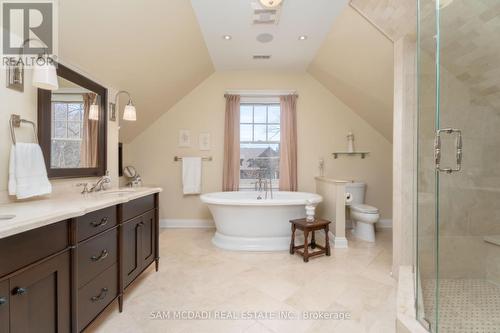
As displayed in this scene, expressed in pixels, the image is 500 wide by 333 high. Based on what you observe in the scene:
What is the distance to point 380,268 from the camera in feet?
8.07

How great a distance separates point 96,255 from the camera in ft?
4.79

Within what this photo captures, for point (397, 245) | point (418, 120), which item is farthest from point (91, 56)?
point (397, 245)

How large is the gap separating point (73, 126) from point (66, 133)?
0.32ft

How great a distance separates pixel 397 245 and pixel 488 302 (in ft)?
2.20

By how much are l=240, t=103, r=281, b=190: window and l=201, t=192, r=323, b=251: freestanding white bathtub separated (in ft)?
3.78

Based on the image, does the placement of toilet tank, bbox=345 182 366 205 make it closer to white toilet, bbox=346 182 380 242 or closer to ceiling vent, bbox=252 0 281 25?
white toilet, bbox=346 182 380 242

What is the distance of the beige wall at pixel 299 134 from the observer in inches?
157

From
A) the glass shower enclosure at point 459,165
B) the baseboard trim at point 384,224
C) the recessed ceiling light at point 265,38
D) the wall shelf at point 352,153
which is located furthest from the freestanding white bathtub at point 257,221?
the recessed ceiling light at point 265,38

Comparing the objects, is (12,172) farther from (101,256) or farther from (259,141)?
(259,141)

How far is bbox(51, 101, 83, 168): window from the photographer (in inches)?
70.8

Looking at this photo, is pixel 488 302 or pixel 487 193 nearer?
pixel 488 302

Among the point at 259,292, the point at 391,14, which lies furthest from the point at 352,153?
the point at 259,292

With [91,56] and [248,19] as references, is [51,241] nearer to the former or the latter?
[91,56]

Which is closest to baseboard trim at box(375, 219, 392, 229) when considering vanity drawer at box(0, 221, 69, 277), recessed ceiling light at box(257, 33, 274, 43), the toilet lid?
the toilet lid
